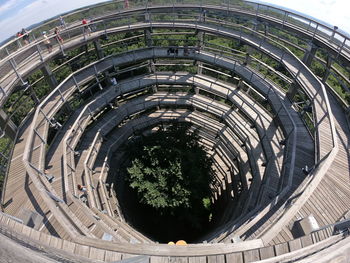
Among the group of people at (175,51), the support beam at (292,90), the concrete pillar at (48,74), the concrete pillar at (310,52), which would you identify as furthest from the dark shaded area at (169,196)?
the concrete pillar at (310,52)

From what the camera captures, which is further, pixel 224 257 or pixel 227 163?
pixel 227 163

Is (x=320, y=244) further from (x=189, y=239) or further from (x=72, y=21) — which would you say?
(x=72, y=21)

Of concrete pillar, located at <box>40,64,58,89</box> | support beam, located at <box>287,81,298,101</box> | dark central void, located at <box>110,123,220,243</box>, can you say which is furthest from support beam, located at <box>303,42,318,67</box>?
concrete pillar, located at <box>40,64,58,89</box>

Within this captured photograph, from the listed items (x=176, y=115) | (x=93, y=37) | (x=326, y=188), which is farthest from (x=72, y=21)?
(x=326, y=188)

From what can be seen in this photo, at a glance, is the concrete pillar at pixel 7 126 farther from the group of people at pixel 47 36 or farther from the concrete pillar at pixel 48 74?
the group of people at pixel 47 36

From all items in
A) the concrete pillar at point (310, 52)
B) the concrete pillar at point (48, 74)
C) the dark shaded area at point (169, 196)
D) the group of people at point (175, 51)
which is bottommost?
the dark shaded area at point (169, 196)

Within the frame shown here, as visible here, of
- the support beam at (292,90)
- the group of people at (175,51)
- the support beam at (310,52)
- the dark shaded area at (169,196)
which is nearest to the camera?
the support beam at (292,90)
